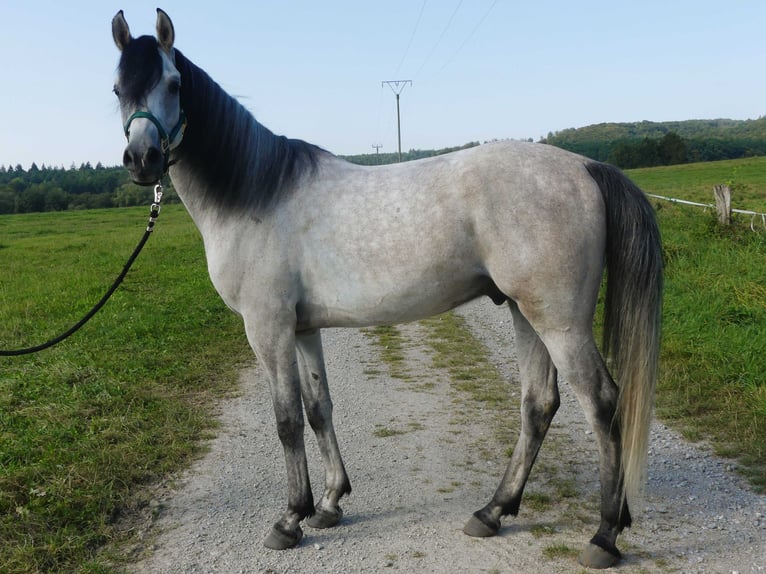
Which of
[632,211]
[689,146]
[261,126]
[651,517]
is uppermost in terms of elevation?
[689,146]

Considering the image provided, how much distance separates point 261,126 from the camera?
3564 mm

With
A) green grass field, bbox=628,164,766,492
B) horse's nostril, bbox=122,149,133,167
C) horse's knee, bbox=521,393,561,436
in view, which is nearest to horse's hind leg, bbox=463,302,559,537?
horse's knee, bbox=521,393,561,436

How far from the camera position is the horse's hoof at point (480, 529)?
11.3 ft

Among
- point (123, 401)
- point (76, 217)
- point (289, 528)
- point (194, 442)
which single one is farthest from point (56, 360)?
point (76, 217)

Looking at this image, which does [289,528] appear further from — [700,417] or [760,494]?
[700,417]

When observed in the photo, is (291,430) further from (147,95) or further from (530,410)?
(147,95)

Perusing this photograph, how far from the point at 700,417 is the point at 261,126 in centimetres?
394

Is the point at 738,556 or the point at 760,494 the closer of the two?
the point at 738,556

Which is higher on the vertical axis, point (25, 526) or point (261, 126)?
point (261, 126)

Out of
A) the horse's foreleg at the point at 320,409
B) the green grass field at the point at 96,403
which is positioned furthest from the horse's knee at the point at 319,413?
the green grass field at the point at 96,403

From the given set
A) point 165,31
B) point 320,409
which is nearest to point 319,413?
point 320,409

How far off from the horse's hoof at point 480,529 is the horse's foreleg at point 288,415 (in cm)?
87

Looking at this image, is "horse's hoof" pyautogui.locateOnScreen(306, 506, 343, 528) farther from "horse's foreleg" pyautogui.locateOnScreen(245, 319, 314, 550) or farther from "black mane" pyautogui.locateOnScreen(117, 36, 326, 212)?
"black mane" pyautogui.locateOnScreen(117, 36, 326, 212)

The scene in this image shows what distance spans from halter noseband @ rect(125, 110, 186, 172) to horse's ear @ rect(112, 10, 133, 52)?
41 cm
